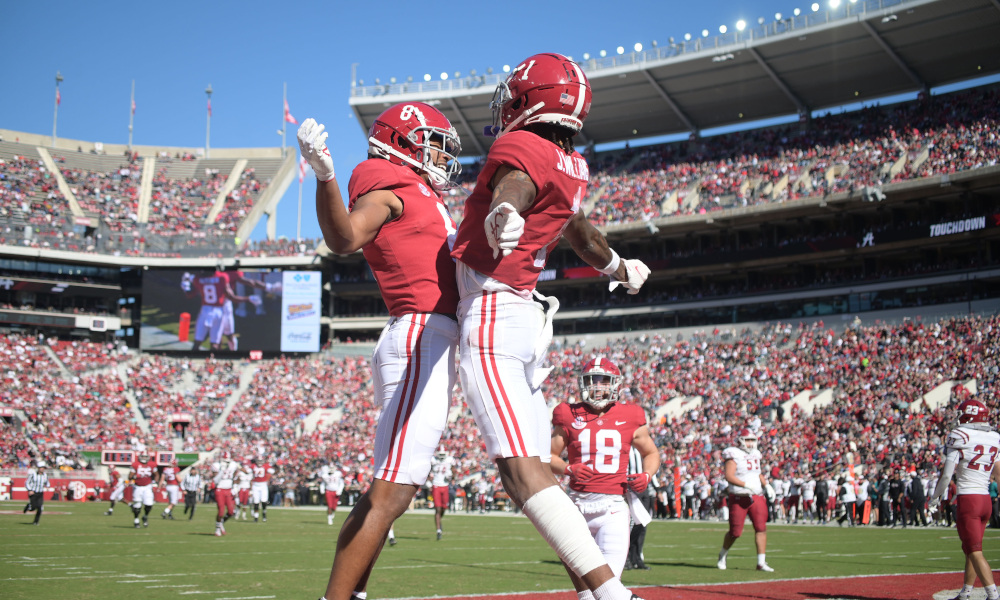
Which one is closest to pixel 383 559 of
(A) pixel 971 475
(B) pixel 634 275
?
(A) pixel 971 475

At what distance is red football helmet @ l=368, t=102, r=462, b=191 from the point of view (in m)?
5.04

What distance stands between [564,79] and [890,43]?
43370 millimetres

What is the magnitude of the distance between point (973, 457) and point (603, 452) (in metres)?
4.12

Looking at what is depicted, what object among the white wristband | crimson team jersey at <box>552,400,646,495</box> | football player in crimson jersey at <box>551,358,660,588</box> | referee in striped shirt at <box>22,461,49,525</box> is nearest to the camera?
the white wristband

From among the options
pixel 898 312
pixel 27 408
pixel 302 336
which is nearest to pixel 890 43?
pixel 898 312

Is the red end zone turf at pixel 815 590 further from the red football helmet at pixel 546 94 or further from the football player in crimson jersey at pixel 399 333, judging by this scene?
the red football helmet at pixel 546 94

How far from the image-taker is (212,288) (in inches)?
1984

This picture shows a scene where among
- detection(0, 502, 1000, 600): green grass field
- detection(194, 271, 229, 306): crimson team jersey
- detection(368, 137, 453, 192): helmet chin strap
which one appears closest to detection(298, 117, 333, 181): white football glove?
detection(368, 137, 453, 192): helmet chin strap

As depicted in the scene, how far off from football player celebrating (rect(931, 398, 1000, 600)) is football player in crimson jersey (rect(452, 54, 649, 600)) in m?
6.40

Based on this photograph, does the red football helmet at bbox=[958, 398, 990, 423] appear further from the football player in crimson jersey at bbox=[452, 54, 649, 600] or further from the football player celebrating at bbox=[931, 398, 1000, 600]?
the football player in crimson jersey at bbox=[452, 54, 649, 600]

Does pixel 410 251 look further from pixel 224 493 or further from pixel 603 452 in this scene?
pixel 224 493

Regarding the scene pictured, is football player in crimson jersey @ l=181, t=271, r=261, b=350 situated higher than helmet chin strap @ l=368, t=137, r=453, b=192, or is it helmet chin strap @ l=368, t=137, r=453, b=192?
football player in crimson jersey @ l=181, t=271, r=261, b=350

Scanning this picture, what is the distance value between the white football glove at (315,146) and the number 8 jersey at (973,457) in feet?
25.7

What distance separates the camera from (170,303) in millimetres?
50812
